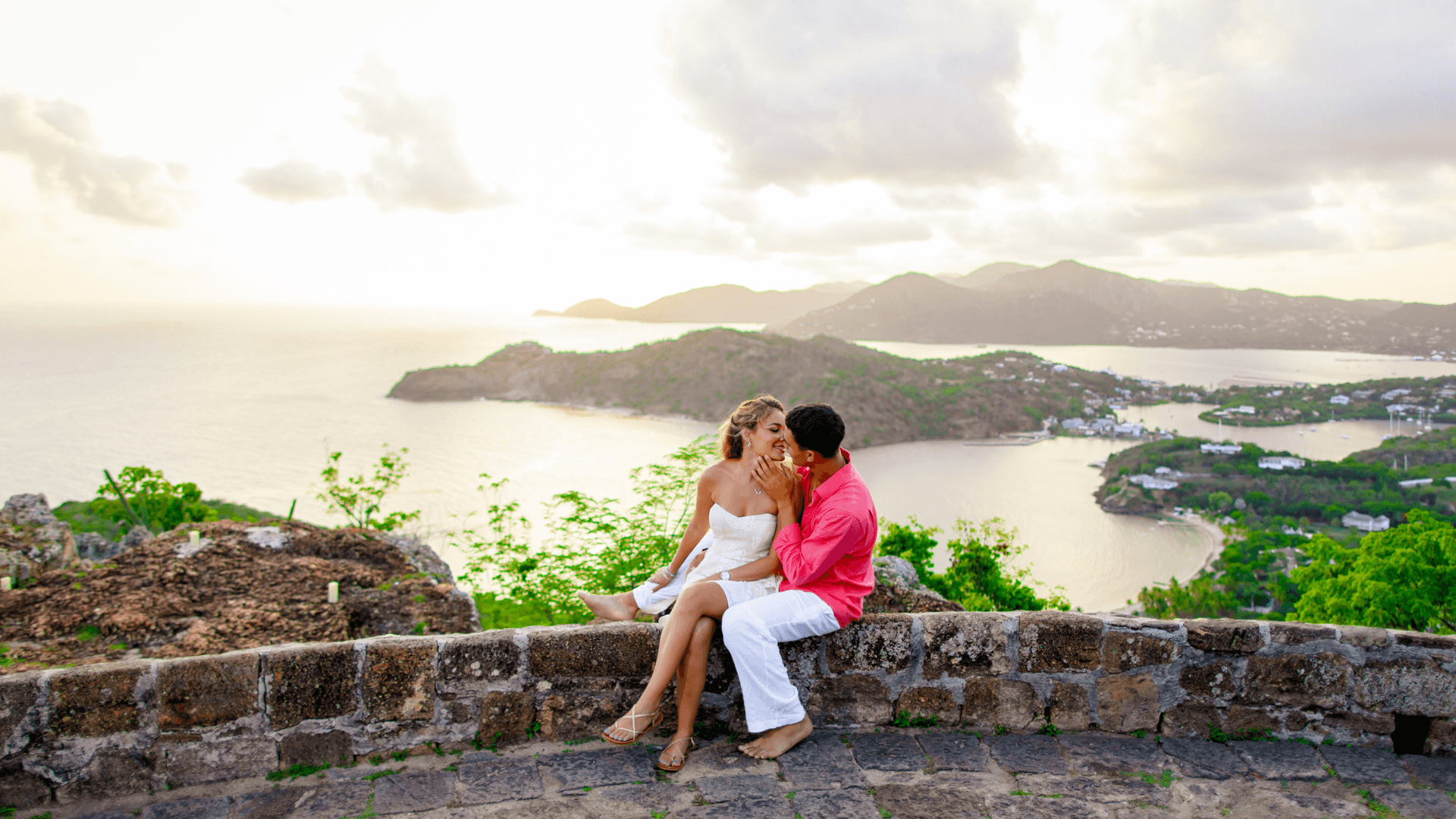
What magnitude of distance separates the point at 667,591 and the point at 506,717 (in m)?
0.86

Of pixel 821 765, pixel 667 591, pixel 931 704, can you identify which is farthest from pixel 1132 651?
pixel 667 591

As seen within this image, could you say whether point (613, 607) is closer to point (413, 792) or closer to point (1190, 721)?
point (413, 792)

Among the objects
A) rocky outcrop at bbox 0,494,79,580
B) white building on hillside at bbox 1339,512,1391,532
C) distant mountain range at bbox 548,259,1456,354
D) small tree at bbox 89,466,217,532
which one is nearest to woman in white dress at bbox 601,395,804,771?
rocky outcrop at bbox 0,494,79,580

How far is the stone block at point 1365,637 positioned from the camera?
2809 millimetres

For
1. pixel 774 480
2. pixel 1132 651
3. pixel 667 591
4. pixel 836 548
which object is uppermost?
pixel 774 480

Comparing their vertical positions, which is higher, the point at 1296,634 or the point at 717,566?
the point at 717,566

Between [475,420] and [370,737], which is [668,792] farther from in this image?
[475,420]

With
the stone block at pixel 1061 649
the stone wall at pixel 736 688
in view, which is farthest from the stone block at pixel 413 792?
the stone block at pixel 1061 649

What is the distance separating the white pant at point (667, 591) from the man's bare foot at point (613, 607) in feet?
0.12

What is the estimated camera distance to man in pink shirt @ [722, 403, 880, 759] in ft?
8.77

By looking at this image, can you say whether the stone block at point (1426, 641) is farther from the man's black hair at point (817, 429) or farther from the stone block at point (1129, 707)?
the man's black hair at point (817, 429)

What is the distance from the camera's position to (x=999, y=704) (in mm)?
2875

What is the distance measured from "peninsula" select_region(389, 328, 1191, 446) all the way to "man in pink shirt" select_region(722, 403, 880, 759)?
50.2 metres

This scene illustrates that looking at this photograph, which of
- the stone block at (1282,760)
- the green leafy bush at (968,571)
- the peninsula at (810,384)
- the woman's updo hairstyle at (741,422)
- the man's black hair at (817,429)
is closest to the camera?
the stone block at (1282,760)
